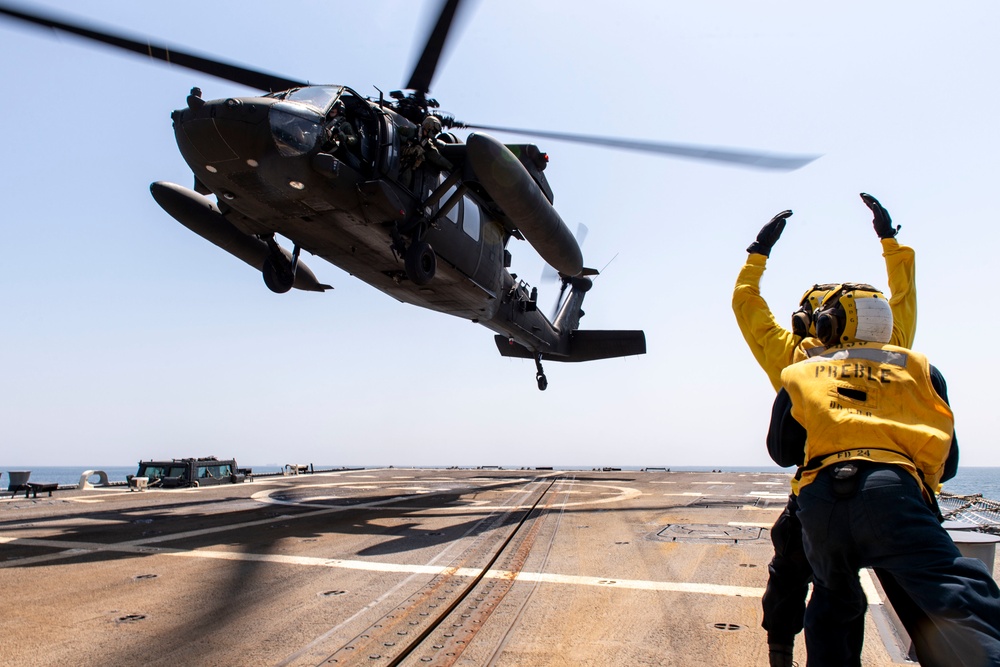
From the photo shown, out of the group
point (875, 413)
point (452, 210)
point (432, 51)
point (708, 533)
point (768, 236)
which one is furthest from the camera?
point (452, 210)

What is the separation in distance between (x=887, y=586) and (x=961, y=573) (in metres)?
0.47

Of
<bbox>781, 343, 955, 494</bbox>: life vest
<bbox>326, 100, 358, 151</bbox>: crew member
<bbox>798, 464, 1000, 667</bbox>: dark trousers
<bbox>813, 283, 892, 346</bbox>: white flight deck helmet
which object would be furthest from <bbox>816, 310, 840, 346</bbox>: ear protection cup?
<bbox>326, 100, 358, 151</bbox>: crew member

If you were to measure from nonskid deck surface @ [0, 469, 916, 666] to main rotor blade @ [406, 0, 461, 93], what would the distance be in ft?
23.4

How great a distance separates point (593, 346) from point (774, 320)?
1633 cm

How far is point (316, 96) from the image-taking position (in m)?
10.0

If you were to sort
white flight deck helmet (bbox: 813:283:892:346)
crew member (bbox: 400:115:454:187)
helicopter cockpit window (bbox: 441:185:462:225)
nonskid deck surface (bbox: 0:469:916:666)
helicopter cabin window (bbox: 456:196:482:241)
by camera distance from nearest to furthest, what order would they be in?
white flight deck helmet (bbox: 813:283:892:346)
nonskid deck surface (bbox: 0:469:916:666)
crew member (bbox: 400:115:454:187)
helicopter cockpit window (bbox: 441:185:462:225)
helicopter cabin window (bbox: 456:196:482:241)

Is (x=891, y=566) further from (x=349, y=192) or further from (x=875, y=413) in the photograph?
(x=349, y=192)

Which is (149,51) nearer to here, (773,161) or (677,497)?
(773,161)

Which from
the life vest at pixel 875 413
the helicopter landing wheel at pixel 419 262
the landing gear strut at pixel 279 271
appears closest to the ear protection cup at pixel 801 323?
the life vest at pixel 875 413

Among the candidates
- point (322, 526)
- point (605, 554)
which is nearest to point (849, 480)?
point (605, 554)

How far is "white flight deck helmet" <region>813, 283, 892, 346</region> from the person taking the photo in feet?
8.99

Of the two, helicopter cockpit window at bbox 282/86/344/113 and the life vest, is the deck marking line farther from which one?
helicopter cockpit window at bbox 282/86/344/113

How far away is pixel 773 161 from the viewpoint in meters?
7.39

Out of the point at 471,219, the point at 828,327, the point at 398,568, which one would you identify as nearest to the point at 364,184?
the point at 471,219
